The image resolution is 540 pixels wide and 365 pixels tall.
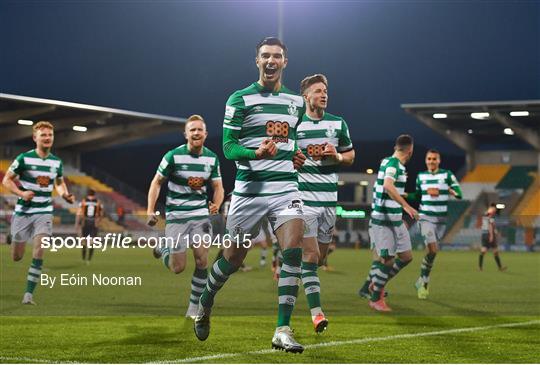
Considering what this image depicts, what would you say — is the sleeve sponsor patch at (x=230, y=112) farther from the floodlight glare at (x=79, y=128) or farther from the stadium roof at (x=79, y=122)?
the floodlight glare at (x=79, y=128)

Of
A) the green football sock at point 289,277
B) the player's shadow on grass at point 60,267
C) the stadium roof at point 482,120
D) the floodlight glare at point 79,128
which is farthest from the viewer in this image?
the stadium roof at point 482,120

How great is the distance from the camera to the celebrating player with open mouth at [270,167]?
6.18m

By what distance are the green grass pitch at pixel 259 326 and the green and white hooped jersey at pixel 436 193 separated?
1324 millimetres

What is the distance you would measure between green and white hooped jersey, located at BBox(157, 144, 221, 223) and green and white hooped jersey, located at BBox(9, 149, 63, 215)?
1985 mm

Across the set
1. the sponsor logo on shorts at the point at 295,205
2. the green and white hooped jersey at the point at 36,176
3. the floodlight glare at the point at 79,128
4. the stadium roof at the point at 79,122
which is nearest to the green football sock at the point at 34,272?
the green and white hooped jersey at the point at 36,176

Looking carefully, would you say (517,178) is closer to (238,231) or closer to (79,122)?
(79,122)

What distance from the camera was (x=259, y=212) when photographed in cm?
647

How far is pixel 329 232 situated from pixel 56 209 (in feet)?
100

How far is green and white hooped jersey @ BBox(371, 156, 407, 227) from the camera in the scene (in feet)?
36.0

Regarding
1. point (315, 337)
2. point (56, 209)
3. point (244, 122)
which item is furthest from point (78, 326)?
point (56, 209)

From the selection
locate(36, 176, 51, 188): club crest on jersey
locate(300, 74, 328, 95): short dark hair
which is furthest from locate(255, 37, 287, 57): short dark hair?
locate(36, 176, 51, 188): club crest on jersey

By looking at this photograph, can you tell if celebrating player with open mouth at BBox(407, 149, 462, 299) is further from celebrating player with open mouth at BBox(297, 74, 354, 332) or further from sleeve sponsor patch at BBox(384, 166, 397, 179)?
celebrating player with open mouth at BBox(297, 74, 354, 332)

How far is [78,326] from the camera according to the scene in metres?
8.91

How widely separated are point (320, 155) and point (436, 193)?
550 centimetres
